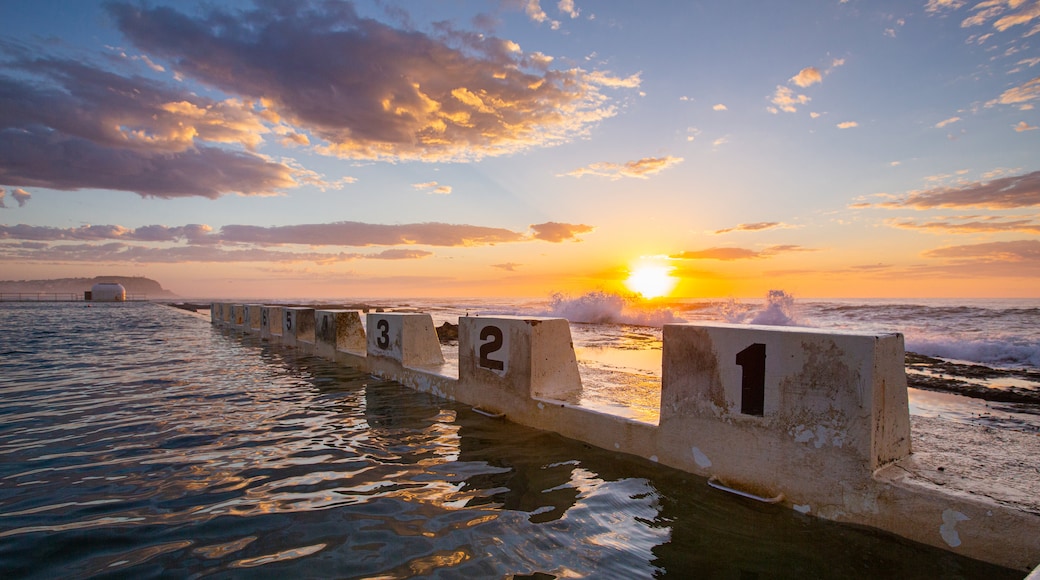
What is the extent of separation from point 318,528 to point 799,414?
3.49 metres

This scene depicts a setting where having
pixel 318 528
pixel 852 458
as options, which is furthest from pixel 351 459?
pixel 852 458

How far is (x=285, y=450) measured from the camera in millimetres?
5199

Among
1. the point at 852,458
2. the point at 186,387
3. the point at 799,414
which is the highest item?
the point at 799,414

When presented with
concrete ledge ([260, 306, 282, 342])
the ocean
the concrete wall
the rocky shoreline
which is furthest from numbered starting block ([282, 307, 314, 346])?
the rocky shoreline

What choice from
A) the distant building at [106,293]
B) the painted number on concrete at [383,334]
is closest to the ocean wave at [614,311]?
the painted number on concrete at [383,334]

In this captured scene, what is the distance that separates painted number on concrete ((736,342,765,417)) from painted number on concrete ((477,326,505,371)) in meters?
3.18

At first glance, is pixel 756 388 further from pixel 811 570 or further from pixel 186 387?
pixel 186 387

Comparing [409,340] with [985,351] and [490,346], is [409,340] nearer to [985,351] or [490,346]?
[490,346]

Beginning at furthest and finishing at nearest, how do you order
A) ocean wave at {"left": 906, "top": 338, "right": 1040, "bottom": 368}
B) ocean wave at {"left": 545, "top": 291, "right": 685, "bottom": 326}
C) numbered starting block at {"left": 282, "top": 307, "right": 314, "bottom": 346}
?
1. ocean wave at {"left": 545, "top": 291, "right": 685, "bottom": 326}
2. numbered starting block at {"left": 282, "top": 307, "right": 314, "bottom": 346}
3. ocean wave at {"left": 906, "top": 338, "right": 1040, "bottom": 368}

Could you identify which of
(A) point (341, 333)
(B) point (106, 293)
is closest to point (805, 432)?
(A) point (341, 333)

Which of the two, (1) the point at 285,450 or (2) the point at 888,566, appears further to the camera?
(1) the point at 285,450

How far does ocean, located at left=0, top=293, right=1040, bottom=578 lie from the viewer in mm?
2943

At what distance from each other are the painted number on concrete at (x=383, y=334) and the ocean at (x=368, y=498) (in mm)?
1310

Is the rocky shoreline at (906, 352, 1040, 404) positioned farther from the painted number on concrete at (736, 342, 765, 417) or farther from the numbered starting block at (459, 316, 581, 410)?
the numbered starting block at (459, 316, 581, 410)
